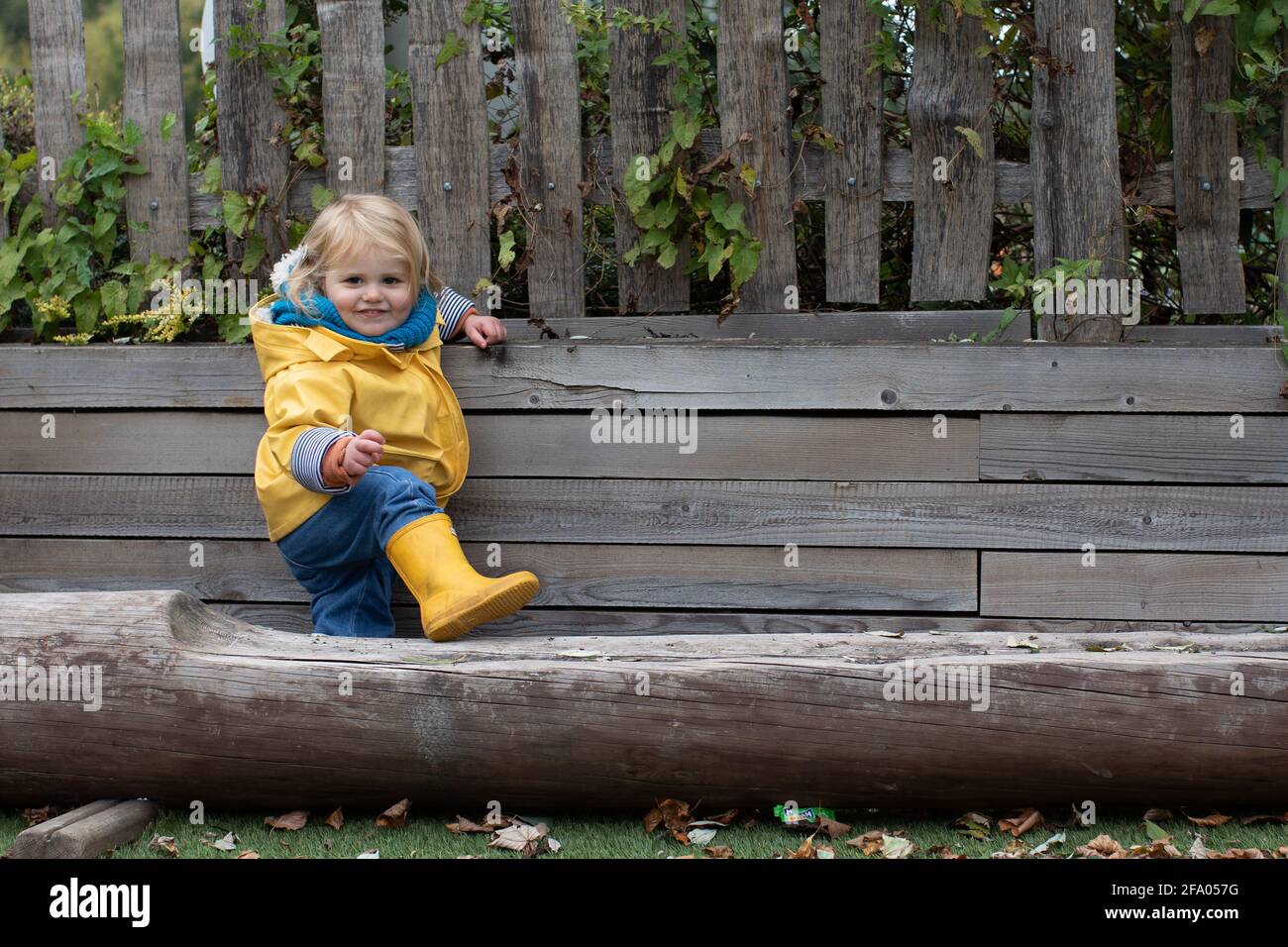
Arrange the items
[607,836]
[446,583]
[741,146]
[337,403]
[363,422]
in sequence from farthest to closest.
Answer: [741,146], [363,422], [337,403], [446,583], [607,836]

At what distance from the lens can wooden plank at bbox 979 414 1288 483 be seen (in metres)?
3.45

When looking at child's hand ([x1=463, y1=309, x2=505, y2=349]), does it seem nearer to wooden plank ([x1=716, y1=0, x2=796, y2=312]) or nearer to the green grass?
wooden plank ([x1=716, y1=0, x2=796, y2=312])

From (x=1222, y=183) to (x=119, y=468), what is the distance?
3.29 metres

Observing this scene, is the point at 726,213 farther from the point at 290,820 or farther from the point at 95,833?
the point at 95,833

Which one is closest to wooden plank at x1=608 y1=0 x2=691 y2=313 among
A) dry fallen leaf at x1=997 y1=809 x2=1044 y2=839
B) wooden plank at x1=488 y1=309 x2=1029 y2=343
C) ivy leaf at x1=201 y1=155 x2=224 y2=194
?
wooden plank at x1=488 y1=309 x2=1029 y2=343

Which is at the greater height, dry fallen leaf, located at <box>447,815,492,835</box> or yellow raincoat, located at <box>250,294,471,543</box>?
yellow raincoat, located at <box>250,294,471,543</box>

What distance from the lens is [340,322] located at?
338cm

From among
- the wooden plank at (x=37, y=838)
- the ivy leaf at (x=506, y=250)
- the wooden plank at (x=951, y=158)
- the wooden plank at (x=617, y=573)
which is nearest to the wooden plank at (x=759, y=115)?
the wooden plank at (x=951, y=158)

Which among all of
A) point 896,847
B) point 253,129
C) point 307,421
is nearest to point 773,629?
point 896,847

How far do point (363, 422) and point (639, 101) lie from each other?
47.9 inches

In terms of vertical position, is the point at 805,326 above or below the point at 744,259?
below

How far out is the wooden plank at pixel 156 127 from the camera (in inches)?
147

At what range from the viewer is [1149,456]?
347 cm

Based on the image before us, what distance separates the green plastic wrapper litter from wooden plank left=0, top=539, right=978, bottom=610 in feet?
2.73
